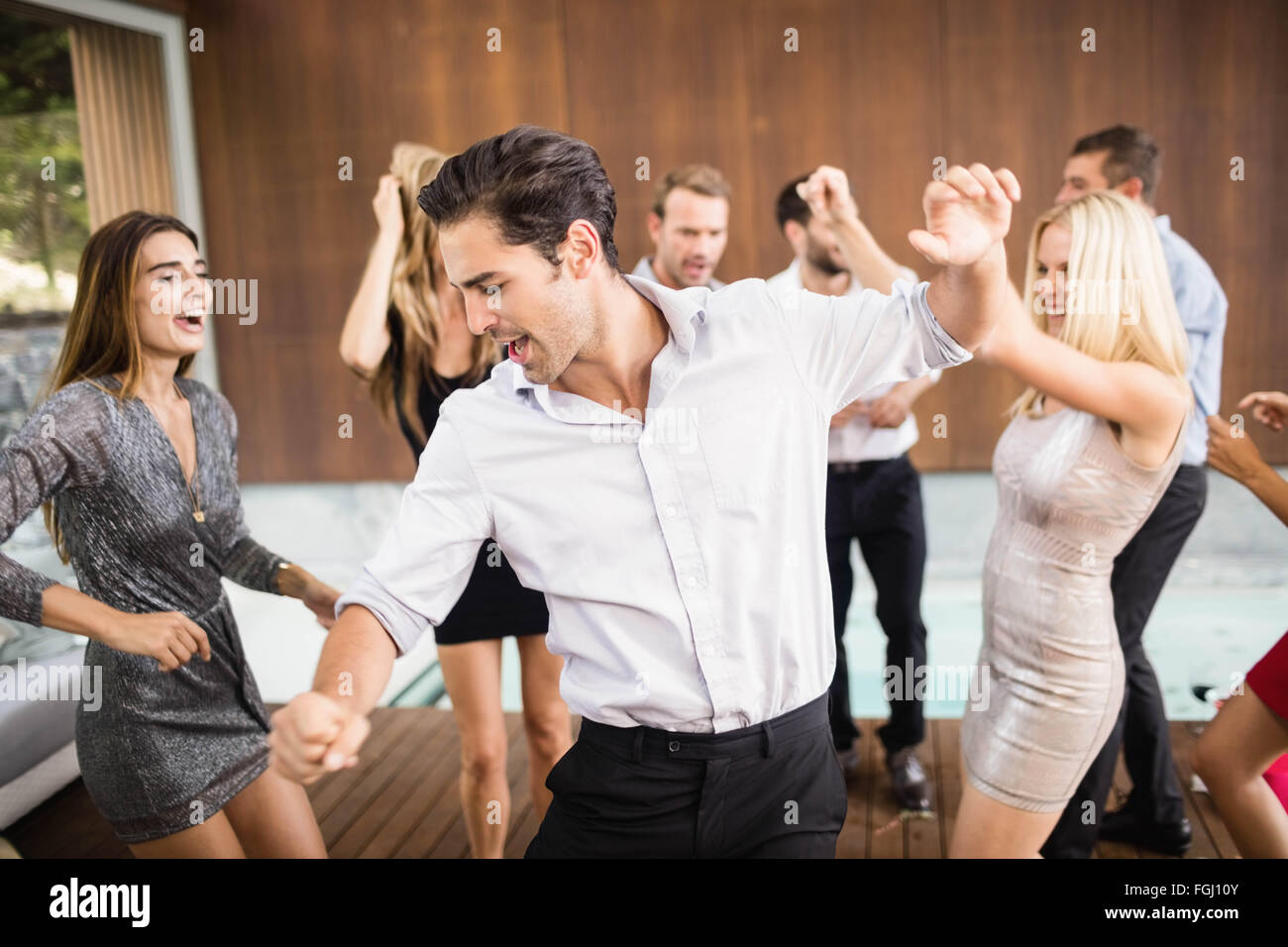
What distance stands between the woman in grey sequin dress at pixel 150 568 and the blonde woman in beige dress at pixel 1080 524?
1137mm

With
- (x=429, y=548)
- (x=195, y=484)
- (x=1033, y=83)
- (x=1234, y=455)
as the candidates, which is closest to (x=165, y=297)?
(x=195, y=484)

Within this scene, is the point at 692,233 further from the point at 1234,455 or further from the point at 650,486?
the point at 650,486

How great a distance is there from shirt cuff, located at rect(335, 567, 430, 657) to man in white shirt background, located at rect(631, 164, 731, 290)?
1.80 metres

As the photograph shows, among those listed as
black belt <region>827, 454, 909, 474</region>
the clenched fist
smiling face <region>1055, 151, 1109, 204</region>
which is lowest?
black belt <region>827, 454, 909, 474</region>

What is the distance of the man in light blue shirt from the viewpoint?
2.07 m

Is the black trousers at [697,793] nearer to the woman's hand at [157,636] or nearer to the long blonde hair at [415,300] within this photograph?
the woman's hand at [157,636]

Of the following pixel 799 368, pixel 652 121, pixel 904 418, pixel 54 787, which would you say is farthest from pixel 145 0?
pixel 799 368

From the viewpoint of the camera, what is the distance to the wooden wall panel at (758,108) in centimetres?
424

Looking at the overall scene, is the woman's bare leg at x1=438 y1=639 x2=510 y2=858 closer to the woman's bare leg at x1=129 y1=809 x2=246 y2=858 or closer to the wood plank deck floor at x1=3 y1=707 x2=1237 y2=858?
the wood plank deck floor at x1=3 y1=707 x2=1237 y2=858

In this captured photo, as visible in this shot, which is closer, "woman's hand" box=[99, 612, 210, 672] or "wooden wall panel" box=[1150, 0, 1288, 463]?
"woman's hand" box=[99, 612, 210, 672]

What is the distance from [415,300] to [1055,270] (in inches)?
48.5

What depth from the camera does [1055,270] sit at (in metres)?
1.88

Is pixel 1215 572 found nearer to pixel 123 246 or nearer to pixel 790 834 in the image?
pixel 790 834
